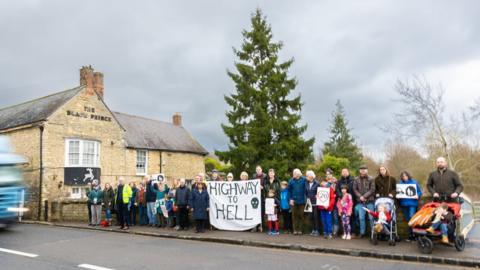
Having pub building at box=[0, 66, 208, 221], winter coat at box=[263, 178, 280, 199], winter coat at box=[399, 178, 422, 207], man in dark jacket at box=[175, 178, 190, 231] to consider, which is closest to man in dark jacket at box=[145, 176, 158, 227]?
man in dark jacket at box=[175, 178, 190, 231]

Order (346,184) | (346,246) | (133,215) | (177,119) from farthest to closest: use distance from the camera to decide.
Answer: (177,119) < (133,215) < (346,184) < (346,246)

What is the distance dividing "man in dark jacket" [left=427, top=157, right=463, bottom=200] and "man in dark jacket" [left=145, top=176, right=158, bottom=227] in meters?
10.1

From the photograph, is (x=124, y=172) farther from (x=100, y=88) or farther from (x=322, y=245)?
(x=322, y=245)

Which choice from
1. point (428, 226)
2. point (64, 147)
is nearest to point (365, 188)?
point (428, 226)

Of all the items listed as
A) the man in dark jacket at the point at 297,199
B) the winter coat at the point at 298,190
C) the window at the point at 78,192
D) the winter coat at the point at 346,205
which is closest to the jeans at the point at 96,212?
the window at the point at 78,192

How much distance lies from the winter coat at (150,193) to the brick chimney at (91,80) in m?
13.0

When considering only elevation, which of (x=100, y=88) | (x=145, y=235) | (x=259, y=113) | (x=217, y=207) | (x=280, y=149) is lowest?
(x=145, y=235)

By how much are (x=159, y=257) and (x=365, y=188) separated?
5843 mm

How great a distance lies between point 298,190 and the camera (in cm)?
1213

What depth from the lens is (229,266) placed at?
26.5 ft

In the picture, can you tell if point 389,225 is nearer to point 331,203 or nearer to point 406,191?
point 406,191

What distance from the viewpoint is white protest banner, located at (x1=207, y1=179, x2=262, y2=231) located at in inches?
523

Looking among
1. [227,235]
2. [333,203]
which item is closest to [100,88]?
[227,235]

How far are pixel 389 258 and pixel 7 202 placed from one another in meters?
11.3
